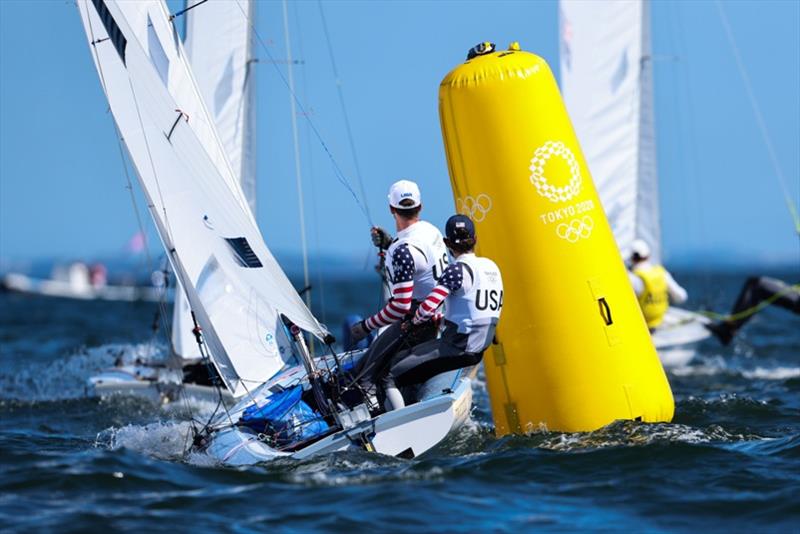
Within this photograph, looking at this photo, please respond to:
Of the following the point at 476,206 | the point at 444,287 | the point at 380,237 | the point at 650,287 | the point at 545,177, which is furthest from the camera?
the point at 650,287

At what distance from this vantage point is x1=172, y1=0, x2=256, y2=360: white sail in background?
13125 millimetres

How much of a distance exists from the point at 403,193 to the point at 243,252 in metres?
1.14

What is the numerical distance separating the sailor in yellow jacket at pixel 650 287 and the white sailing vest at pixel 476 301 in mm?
7285

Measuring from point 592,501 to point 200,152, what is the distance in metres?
3.28

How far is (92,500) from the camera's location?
663 centimetres

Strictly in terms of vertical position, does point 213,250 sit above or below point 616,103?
below

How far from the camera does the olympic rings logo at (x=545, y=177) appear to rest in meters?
7.96

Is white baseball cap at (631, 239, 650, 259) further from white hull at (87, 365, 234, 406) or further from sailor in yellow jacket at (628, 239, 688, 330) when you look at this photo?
white hull at (87, 365, 234, 406)

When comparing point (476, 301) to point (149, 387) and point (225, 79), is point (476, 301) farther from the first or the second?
point (225, 79)

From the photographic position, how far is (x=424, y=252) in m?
7.78

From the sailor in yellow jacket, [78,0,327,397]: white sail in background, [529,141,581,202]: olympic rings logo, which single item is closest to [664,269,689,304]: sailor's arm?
the sailor in yellow jacket

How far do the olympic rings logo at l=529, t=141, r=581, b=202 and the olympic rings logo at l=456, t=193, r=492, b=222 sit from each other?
0.31 meters

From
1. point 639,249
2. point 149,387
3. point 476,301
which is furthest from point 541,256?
point 639,249

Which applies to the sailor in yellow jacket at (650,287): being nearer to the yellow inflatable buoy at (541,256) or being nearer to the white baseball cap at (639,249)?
the white baseball cap at (639,249)
